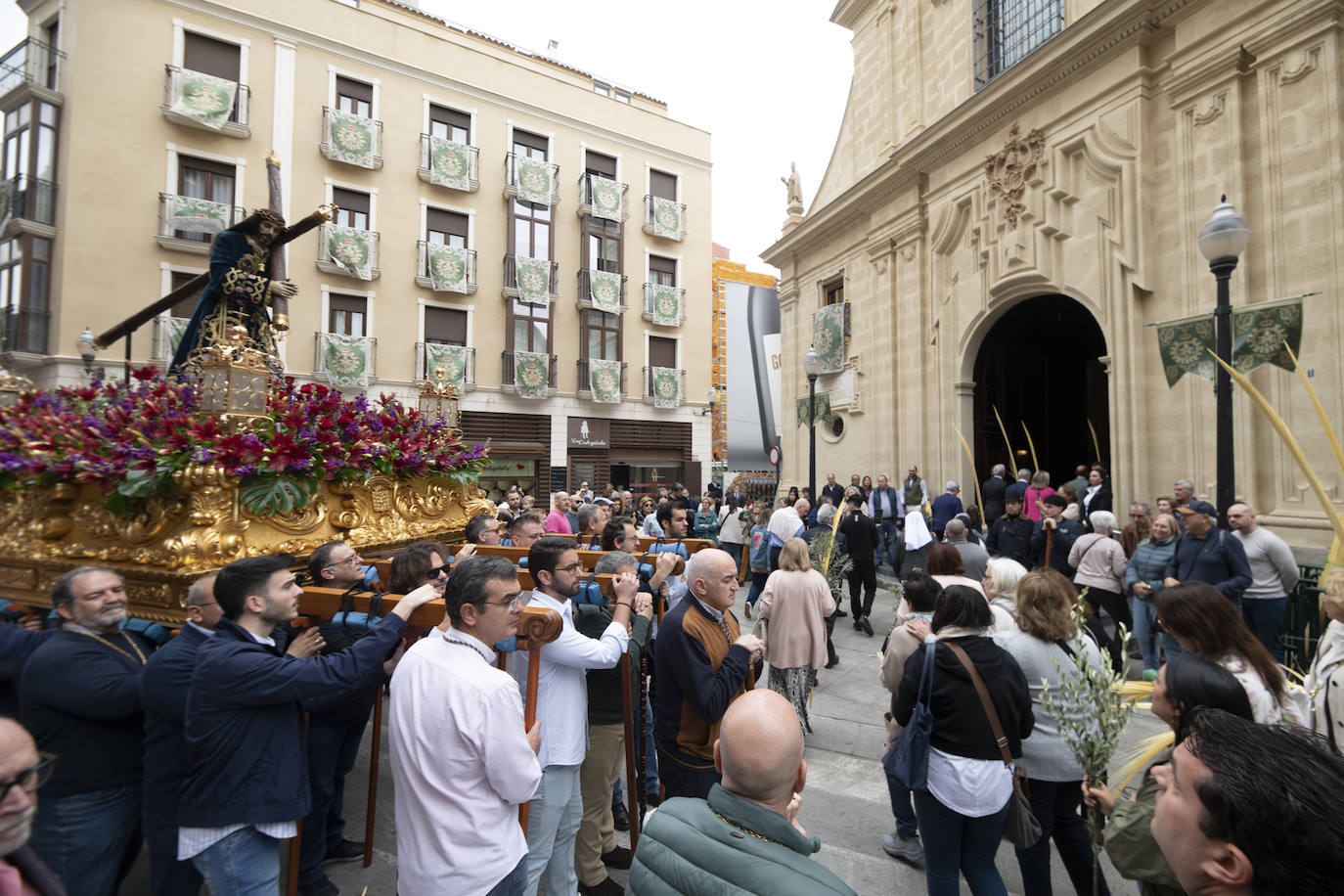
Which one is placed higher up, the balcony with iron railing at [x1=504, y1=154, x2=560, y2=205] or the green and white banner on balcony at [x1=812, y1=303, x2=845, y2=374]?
the balcony with iron railing at [x1=504, y1=154, x2=560, y2=205]

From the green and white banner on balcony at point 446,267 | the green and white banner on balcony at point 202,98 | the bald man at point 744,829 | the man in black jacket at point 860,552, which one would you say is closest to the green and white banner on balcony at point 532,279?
the green and white banner on balcony at point 446,267

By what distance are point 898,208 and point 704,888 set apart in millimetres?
15661

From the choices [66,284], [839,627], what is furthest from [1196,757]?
[66,284]

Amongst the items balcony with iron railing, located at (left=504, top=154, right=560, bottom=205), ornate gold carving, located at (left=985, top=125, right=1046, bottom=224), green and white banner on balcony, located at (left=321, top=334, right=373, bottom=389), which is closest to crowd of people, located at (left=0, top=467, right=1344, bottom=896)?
ornate gold carving, located at (left=985, top=125, right=1046, bottom=224)

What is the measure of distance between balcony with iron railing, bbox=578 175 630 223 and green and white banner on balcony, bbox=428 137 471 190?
388 cm

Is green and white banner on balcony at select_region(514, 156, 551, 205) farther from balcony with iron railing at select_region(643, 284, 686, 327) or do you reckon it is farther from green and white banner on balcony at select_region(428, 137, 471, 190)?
balcony with iron railing at select_region(643, 284, 686, 327)

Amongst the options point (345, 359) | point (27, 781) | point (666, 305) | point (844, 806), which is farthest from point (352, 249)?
point (27, 781)

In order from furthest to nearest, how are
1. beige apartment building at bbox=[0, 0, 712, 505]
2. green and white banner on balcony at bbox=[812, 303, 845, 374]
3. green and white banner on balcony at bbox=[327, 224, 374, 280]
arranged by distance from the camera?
green and white banner on balcony at bbox=[327, 224, 374, 280], green and white banner on balcony at bbox=[812, 303, 845, 374], beige apartment building at bbox=[0, 0, 712, 505]

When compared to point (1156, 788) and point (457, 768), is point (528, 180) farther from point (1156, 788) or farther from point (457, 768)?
point (1156, 788)

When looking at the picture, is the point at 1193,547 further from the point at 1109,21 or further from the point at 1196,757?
the point at 1109,21

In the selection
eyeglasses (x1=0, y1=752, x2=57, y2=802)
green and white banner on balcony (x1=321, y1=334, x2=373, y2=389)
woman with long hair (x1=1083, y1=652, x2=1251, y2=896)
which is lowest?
woman with long hair (x1=1083, y1=652, x2=1251, y2=896)

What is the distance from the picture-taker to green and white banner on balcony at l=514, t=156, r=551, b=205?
20875 mm

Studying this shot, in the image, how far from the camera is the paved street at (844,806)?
11.3 feet

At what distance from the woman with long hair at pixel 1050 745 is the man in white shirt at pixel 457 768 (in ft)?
7.76
